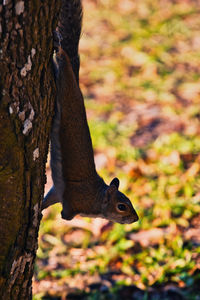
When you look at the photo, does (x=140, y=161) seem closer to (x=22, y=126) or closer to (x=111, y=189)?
(x=111, y=189)

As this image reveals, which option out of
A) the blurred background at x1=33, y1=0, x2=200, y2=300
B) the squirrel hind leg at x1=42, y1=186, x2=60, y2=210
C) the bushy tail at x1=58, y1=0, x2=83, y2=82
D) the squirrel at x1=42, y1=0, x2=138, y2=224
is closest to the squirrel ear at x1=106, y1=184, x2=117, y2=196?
Answer: the squirrel at x1=42, y1=0, x2=138, y2=224

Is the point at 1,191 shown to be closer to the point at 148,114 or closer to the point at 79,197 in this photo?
the point at 79,197

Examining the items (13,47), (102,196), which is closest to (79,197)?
(102,196)

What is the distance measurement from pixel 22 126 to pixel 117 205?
3.93 feet

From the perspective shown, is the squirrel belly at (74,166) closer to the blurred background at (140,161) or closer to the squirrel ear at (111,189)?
the squirrel ear at (111,189)

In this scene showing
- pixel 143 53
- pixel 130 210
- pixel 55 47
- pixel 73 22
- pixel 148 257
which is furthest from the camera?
pixel 143 53

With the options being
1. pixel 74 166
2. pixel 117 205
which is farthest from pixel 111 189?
pixel 74 166

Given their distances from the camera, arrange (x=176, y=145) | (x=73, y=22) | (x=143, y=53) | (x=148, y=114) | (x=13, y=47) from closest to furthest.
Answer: (x=13, y=47), (x=73, y=22), (x=176, y=145), (x=148, y=114), (x=143, y=53)

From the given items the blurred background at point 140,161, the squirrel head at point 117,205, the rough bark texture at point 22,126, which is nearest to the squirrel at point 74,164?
the squirrel head at point 117,205

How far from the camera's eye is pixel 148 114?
16.7 feet

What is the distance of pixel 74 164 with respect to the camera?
277 cm

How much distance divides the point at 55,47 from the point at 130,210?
4.04 feet

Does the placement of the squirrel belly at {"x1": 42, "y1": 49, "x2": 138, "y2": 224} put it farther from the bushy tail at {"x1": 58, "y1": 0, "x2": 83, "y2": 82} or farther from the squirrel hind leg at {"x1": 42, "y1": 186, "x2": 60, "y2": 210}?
the bushy tail at {"x1": 58, "y1": 0, "x2": 83, "y2": 82}

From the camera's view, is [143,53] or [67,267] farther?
[143,53]
